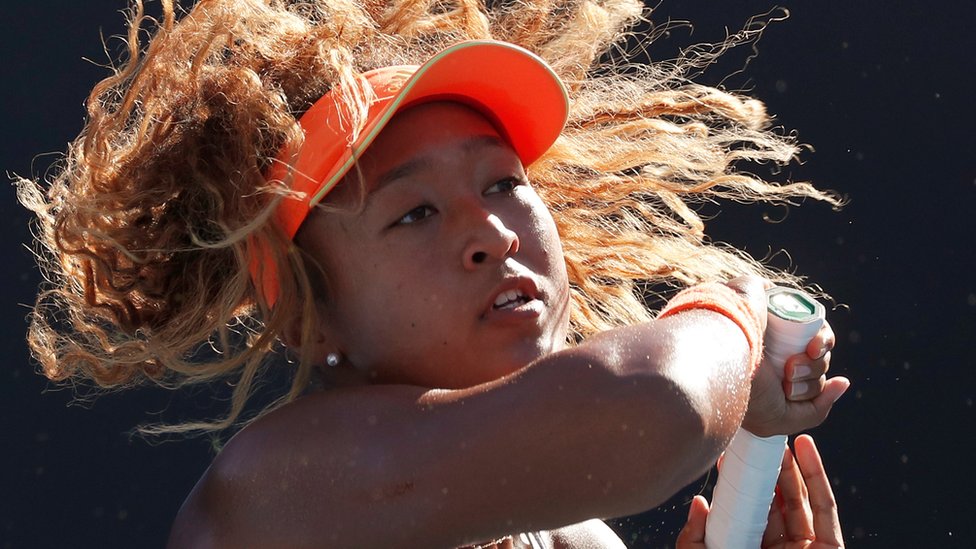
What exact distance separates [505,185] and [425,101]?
0.16m

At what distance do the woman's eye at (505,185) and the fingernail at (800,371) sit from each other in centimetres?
46

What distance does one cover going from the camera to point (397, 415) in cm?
131

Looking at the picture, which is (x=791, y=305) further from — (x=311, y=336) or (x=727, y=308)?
(x=311, y=336)

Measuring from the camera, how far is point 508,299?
160 centimetres

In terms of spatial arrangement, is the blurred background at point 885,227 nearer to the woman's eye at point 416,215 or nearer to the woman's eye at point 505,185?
the woman's eye at point 505,185

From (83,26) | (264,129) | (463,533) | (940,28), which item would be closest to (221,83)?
(264,129)

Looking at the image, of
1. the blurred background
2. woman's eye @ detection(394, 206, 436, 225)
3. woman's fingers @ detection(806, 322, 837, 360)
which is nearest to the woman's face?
woman's eye @ detection(394, 206, 436, 225)

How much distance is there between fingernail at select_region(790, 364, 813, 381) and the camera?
161cm

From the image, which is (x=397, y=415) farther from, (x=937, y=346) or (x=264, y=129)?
(x=937, y=346)

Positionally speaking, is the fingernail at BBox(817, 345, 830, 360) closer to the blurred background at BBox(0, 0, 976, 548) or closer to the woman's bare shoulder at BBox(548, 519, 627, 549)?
the woman's bare shoulder at BBox(548, 519, 627, 549)

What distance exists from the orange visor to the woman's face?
0.04m

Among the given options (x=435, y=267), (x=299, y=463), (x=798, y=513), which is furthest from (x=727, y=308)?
(x=798, y=513)

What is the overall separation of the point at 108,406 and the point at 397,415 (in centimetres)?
159

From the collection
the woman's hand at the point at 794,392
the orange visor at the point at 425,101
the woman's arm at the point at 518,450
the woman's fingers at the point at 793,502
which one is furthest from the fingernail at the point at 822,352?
the orange visor at the point at 425,101
